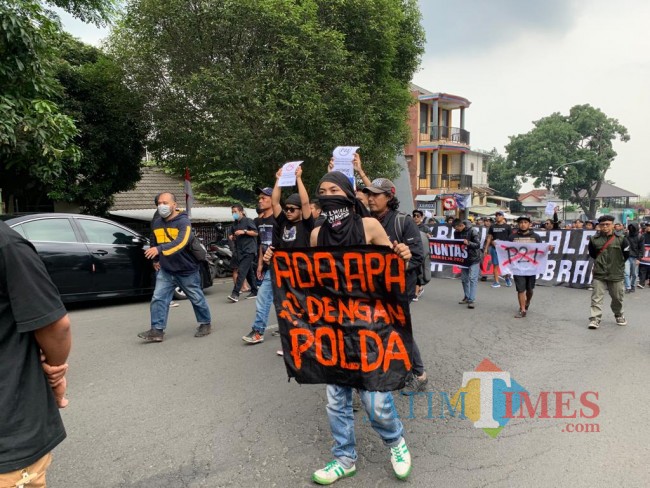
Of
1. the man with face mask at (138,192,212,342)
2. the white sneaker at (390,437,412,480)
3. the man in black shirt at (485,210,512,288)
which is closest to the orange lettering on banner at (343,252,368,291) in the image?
the white sneaker at (390,437,412,480)

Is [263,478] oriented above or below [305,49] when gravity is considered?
below

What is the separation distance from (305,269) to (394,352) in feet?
2.36

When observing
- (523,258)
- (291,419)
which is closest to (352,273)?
(291,419)

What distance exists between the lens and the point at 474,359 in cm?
538

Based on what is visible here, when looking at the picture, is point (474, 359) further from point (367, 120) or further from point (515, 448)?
point (367, 120)

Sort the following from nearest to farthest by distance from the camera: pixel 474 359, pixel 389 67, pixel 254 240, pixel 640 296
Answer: pixel 474 359, pixel 254 240, pixel 640 296, pixel 389 67

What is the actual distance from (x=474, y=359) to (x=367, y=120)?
9589 mm

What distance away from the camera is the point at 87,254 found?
298 inches

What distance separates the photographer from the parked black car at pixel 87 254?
722 centimetres

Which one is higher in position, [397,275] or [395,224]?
[395,224]

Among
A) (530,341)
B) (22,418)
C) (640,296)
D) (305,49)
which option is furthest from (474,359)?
(305,49)

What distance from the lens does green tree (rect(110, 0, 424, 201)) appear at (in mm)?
11703

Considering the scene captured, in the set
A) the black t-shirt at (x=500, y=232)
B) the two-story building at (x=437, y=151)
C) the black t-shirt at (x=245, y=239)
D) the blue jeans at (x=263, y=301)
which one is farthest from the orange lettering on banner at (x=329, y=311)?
the two-story building at (x=437, y=151)

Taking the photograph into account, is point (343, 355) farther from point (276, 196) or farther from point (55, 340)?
point (276, 196)
